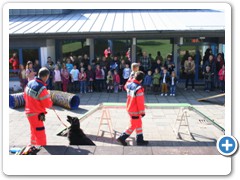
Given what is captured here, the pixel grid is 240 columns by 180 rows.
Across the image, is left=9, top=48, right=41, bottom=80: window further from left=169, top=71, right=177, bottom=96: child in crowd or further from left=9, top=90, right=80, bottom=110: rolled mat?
left=169, top=71, right=177, bottom=96: child in crowd

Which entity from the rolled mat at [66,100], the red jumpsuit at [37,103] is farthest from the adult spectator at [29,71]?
the red jumpsuit at [37,103]

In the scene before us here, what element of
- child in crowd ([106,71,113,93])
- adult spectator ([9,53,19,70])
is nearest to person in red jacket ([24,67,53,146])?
child in crowd ([106,71,113,93])

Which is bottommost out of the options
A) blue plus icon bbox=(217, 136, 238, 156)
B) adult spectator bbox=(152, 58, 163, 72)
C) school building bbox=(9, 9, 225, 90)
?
blue plus icon bbox=(217, 136, 238, 156)

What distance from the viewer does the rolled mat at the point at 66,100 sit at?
34.2 feet

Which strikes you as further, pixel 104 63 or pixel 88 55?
pixel 88 55

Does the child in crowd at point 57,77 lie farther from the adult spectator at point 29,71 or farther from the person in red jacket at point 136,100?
the person in red jacket at point 136,100

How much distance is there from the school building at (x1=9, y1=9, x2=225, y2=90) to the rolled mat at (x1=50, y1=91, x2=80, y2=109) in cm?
401

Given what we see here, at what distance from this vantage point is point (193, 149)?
539 centimetres

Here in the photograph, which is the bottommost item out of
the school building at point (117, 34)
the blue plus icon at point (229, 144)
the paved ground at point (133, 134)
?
the paved ground at point (133, 134)

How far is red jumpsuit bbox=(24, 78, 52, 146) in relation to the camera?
231 inches

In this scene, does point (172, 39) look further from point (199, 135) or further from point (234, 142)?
point (234, 142)

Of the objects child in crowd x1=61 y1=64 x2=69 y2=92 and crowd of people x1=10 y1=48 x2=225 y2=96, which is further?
child in crowd x1=61 y1=64 x2=69 y2=92
